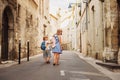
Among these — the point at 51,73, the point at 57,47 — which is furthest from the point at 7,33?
the point at 51,73

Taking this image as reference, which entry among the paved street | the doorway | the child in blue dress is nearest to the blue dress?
the child in blue dress

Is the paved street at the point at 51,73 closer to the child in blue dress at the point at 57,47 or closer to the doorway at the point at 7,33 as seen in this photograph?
the child in blue dress at the point at 57,47

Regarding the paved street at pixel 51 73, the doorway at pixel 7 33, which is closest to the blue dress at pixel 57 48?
the paved street at pixel 51 73

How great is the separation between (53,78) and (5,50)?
38.1 feet

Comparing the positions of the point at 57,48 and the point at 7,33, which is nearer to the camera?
the point at 57,48

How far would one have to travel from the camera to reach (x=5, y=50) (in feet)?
66.2

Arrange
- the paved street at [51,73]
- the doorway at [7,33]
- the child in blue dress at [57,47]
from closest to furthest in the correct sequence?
the paved street at [51,73], the child in blue dress at [57,47], the doorway at [7,33]

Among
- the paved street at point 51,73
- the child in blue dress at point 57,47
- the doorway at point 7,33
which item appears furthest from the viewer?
the doorway at point 7,33

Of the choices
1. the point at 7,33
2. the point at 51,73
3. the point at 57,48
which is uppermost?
the point at 7,33

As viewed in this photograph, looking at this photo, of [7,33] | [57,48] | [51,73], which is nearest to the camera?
[51,73]

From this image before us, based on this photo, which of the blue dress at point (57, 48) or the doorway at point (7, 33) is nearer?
the blue dress at point (57, 48)

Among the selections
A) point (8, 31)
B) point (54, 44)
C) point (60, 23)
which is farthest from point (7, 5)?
point (60, 23)

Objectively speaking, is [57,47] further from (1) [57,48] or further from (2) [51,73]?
(2) [51,73]

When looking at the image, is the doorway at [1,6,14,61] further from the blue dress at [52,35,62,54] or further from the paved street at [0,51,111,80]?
the paved street at [0,51,111,80]
